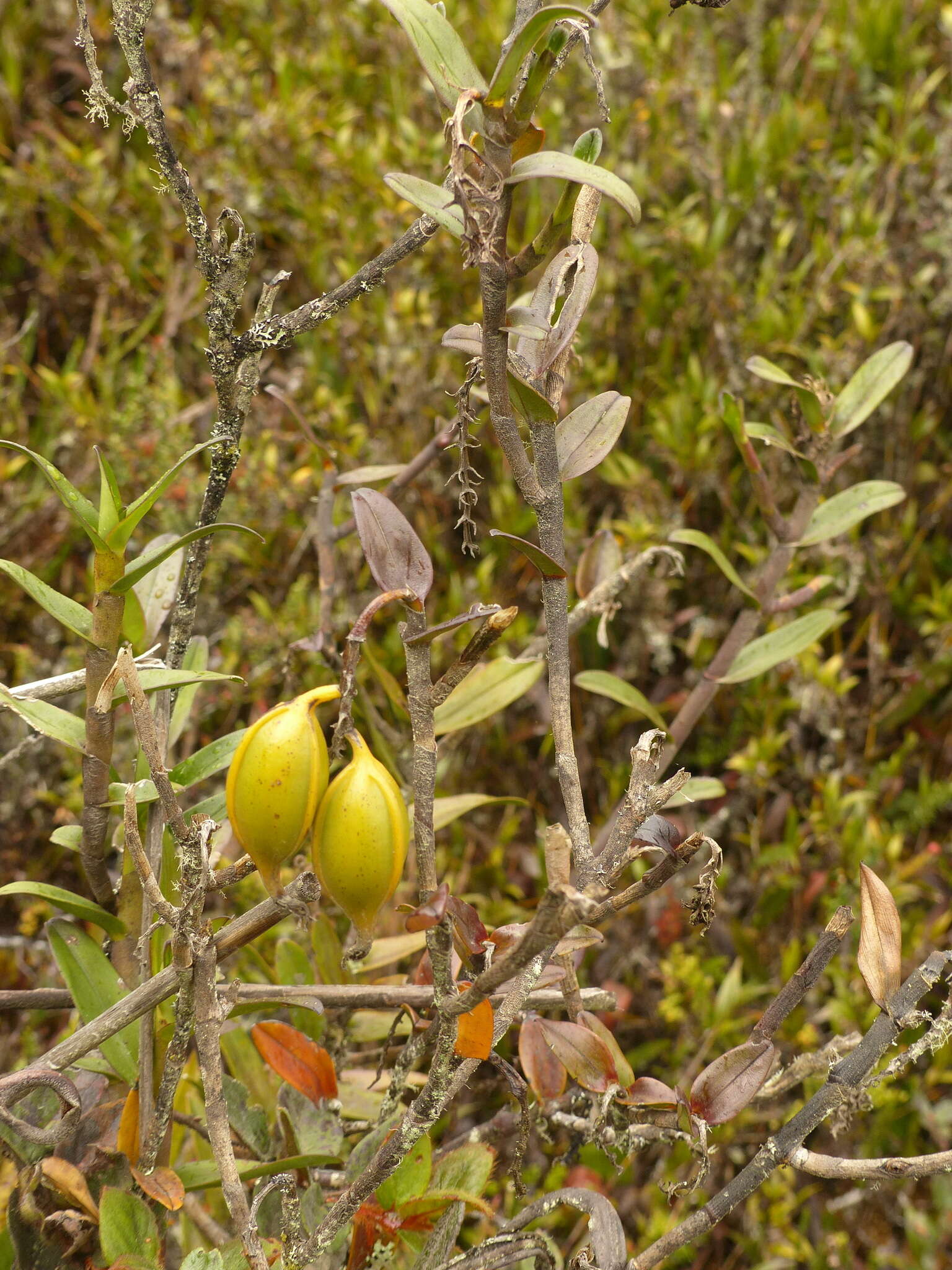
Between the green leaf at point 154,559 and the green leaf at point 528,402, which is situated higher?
the green leaf at point 154,559

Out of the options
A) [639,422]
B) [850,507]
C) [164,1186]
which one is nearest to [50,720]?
[164,1186]

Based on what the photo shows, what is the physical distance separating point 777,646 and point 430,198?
70 cm

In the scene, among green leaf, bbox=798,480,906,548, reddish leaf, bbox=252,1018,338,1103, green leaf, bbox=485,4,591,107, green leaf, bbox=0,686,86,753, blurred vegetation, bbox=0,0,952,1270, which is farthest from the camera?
blurred vegetation, bbox=0,0,952,1270

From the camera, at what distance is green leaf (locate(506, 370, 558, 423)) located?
1.93ft

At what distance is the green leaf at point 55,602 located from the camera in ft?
2.15

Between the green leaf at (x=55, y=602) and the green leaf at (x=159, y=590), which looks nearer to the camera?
the green leaf at (x=55, y=602)

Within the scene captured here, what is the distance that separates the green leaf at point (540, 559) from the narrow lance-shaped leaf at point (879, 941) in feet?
0.85

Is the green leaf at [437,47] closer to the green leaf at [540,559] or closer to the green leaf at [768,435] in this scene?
the green leaf at [540,559]

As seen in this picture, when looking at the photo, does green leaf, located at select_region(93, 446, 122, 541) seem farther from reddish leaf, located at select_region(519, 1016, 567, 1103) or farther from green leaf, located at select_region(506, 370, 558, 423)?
reddish leaf, located at select_region(519, 1016, 567, 1103)

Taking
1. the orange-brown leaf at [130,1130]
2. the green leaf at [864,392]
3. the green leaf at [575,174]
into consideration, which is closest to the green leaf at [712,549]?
the green leaf at [864,392]

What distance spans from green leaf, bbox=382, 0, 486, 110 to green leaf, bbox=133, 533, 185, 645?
413 millimetres

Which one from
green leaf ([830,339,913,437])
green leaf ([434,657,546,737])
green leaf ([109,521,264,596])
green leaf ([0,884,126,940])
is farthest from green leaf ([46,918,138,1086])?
green leaf ([830,339,913,437])

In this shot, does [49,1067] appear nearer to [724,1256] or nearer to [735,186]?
[724,1256]

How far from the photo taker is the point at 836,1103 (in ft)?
2.11
